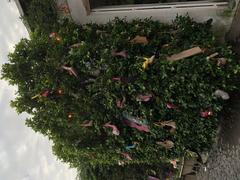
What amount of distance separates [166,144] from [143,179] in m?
4.83

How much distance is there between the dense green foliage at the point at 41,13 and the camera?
11391 mm

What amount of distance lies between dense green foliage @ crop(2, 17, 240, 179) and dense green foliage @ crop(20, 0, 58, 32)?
1.05ft

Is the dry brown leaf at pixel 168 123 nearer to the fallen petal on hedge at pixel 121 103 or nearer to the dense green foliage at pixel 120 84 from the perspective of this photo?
the dense green foliage at pixel 120 84

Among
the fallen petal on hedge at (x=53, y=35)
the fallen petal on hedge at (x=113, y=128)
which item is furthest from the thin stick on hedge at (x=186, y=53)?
the fallen petal on hedge at (x=53, y=35)

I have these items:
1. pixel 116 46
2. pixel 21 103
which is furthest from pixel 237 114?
pixel 21 103

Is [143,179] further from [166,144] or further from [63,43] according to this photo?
[63,43]

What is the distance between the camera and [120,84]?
10375 millimetres

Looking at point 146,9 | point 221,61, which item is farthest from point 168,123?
point 146,9

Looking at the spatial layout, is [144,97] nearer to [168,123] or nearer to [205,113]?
[168,123]

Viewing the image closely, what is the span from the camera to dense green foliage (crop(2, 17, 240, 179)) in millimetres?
10219

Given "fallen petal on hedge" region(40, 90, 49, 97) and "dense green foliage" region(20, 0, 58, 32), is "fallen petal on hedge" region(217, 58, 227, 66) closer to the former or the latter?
"fallen petal on hedge" region(40, 90, 49, 97)

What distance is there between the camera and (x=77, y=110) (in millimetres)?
10977

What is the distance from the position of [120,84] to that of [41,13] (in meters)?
2.93

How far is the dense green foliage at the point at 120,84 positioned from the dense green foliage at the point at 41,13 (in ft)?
1.05
